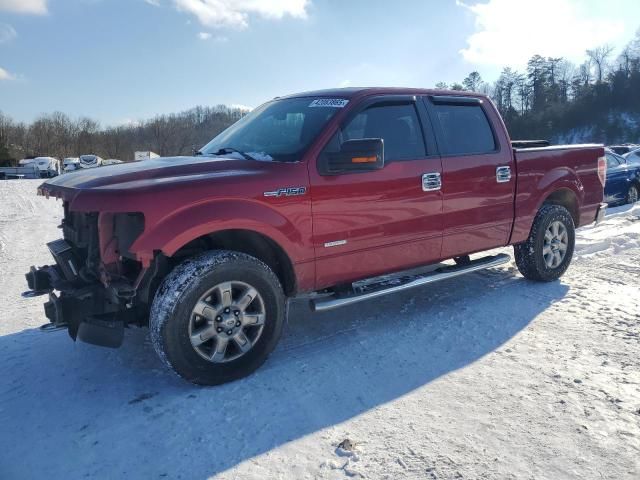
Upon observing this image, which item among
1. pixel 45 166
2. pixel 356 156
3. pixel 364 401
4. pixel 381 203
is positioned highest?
pixel 45 166

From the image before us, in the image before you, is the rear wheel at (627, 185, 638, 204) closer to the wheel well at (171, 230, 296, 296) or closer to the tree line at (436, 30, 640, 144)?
the wheel well at (171, 230, 296, 296)

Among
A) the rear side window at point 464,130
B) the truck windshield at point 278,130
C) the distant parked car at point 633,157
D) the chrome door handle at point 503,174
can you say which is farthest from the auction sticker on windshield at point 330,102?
the distant parked car at point 633,157

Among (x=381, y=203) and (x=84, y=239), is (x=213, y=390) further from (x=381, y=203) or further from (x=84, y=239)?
(x=381, y=203)

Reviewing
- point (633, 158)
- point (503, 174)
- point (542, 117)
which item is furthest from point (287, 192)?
point (542, 117)

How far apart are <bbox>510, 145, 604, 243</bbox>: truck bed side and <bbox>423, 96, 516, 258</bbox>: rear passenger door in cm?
17

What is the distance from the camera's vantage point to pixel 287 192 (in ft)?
11.2

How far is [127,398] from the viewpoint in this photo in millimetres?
3104

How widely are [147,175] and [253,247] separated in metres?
0.89

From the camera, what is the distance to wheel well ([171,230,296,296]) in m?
3.50

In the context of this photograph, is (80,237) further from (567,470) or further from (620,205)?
(620,205)

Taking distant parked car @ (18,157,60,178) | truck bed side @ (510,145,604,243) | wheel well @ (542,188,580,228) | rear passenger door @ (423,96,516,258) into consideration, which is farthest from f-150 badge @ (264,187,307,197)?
distant parked car @ (18,157,60,178)

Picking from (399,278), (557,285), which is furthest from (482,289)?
(399,278)

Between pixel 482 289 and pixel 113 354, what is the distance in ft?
11.7

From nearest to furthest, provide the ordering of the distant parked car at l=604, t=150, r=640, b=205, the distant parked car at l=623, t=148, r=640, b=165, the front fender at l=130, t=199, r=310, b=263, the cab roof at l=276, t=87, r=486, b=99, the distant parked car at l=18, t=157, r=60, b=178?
the front fender at l=130, t=199, r=310, b=263, the cab roof at l=276, t=87, r=486, b=99, the distant parked car at l=604, t=150, r=640, b=205, the distant parked car at l=623, t=148, r=640, b=165, the distant parked car at l=18, t=157, r=60, b=178
